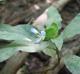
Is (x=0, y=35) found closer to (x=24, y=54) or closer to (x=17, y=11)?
(x=24, y=54)

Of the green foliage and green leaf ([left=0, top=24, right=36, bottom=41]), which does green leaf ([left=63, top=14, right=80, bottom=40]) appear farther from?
green leaf ([left=0, top=24, right=36, bottom=41])

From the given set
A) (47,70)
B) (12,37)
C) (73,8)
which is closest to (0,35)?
(12,37)

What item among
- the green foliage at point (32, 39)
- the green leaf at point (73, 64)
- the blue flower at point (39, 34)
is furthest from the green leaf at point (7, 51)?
the green leaf at point (73, 64)

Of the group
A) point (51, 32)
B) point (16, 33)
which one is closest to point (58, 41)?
point (51, 32)

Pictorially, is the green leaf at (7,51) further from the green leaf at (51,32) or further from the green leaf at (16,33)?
the green leaf at (51,32)

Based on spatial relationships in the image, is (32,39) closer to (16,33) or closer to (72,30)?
(16,33)
